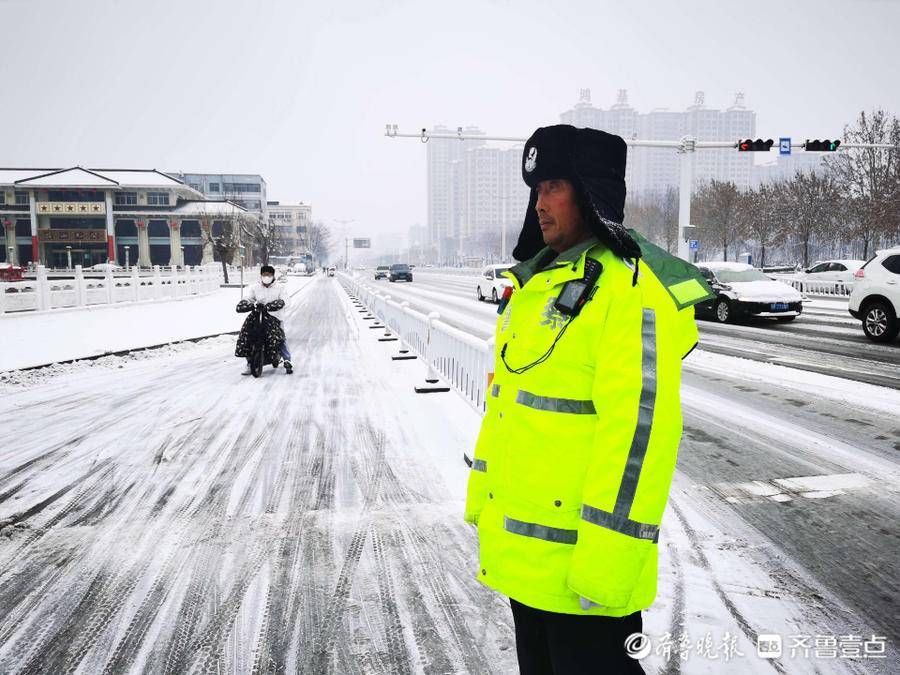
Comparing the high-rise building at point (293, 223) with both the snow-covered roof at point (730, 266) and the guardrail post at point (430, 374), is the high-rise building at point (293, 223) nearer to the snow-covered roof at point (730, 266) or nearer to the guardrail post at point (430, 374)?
Answer: the snow-covered roof at point (730, 266)

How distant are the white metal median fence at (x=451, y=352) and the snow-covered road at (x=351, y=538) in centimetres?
47

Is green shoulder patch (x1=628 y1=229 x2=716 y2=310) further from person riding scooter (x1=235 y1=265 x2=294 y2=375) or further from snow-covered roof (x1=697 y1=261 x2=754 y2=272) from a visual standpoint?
snow-covered roof (x1=697 y1=261 x2=754 y2=272)

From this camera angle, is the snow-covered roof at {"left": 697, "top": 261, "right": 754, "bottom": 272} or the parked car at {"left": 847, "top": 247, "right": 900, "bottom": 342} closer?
the parked car at {"left": 847, "top": 247, "right": 900, "bottom": 342}

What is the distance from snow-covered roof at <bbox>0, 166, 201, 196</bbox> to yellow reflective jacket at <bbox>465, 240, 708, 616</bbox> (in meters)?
71.5

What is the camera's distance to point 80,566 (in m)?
3.57

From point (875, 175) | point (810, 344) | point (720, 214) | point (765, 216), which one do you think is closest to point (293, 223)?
point (720, 214)

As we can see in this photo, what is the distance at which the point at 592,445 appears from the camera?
147 cm

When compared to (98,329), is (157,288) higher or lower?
higher

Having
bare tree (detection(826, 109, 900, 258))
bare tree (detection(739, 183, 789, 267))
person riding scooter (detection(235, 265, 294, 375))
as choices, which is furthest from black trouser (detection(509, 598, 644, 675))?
bare tree (detection(739, 183, 789, 267))

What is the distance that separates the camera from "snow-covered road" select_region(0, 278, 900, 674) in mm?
2811

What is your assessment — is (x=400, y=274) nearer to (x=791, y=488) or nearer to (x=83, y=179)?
(x=83, y=179)

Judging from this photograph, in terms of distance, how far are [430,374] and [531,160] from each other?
7319 mm

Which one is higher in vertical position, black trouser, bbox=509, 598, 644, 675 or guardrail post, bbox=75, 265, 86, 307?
guardrail post, bbox=75, 265, 86, 307

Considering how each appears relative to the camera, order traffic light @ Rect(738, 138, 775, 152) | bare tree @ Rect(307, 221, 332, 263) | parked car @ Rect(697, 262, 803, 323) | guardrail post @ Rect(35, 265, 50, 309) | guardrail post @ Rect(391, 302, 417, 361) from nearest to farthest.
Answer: guardrail post @ Rect(391, 302, 417, 361), parked car @ Rect(697, 262, 803, 323), guardrail post @ Rect(35, 265, 50, 309), traffic light @ Rect(738, 138, 775, 152), bare tree @ Rect(307, 221, 332, 263)
